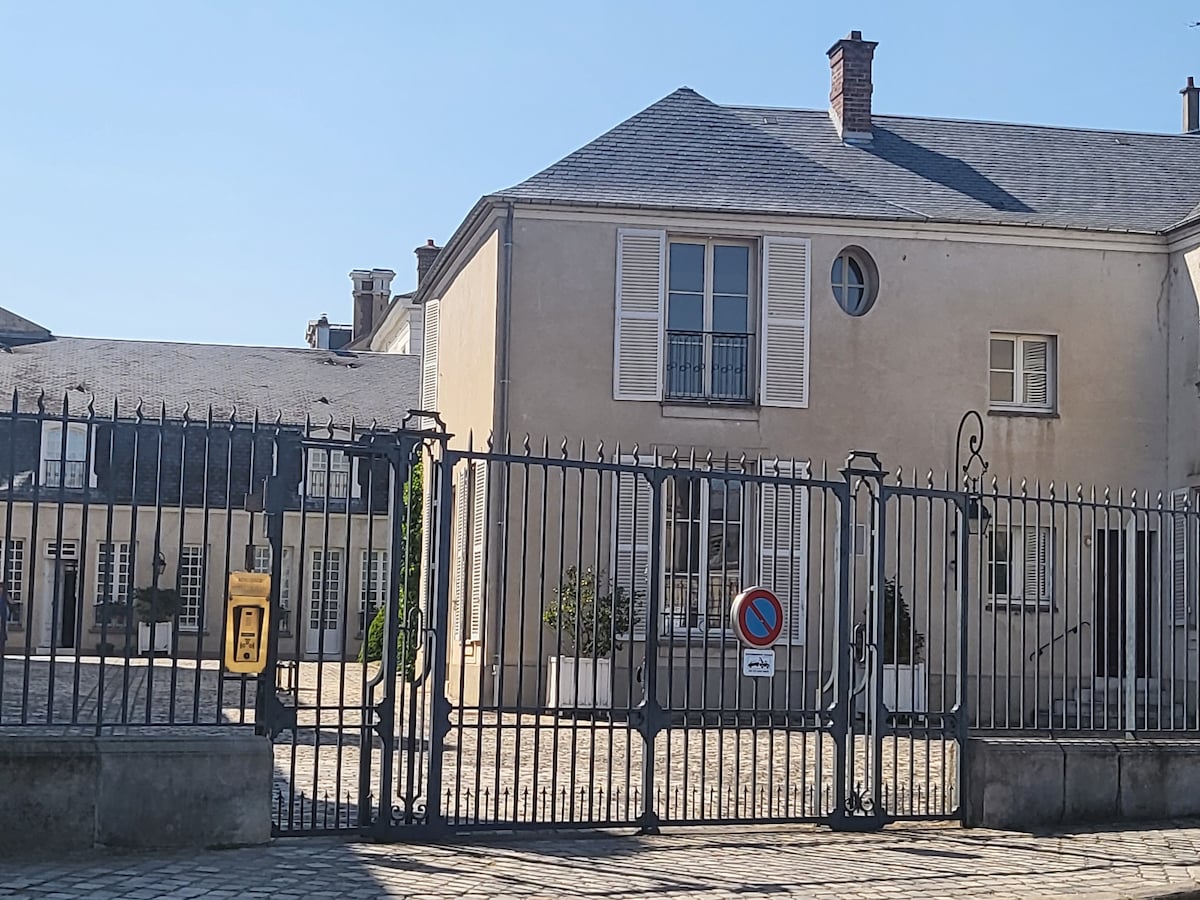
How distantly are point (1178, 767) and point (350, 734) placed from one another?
763cm

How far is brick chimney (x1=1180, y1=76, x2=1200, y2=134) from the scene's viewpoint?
97.1ft

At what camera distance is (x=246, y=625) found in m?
8.84

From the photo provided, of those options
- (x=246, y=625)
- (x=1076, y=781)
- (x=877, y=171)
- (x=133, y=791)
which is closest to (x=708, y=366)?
(x=877, y=171)

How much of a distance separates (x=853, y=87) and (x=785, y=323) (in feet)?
15.2

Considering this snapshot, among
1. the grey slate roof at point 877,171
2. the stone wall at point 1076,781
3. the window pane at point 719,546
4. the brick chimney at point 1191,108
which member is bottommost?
the stone wall at point 1076,781

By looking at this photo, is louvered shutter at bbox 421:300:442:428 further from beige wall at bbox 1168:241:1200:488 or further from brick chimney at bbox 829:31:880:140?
beige wall at bbox 1168:241:1200:488

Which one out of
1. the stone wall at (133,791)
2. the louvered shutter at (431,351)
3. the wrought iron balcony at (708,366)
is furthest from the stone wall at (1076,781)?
the louvered shutter at (431,351)

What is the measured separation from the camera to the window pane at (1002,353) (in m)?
21.5

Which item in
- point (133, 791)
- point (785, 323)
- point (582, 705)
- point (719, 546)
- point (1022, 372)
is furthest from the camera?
point (1022, 372)

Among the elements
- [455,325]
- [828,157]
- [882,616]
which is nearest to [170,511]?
[455,325]

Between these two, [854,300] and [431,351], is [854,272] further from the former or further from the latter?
[431,351]

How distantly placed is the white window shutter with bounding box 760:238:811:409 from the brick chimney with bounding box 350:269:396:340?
3537 centimetres

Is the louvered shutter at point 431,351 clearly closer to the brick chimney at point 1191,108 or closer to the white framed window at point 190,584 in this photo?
the white framed window at point 190,584

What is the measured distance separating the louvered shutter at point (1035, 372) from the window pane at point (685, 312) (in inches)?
170
